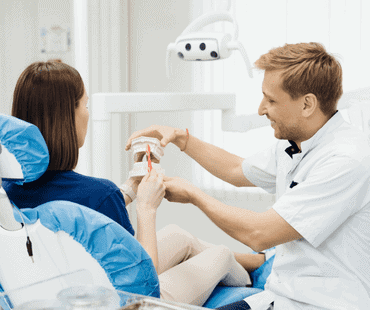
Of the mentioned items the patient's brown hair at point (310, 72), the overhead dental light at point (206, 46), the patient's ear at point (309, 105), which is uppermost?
the overhead dental light at point (206, 46)

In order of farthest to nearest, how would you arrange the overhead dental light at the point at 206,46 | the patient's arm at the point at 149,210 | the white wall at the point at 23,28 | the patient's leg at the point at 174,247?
1. the white wall at the point at 23,28
2. the patient's leg at the point at 174,247
3. the overhead dental light at the point at 206,46
4. the patient's arm at the point at 149,210

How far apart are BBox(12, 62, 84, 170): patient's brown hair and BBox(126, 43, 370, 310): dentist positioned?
15.8 inches

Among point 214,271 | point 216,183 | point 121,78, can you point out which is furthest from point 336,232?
point 121,78

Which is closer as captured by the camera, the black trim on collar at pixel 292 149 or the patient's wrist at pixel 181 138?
the black trim on collar at pixel 292 149

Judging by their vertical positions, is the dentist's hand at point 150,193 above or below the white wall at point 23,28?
below

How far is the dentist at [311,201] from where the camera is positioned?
46.7 inches

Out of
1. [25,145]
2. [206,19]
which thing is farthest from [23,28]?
[25,145]

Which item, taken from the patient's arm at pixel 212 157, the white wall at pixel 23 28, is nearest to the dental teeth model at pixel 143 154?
the patient's arm at pixel 212 157

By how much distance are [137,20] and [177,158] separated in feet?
3.07

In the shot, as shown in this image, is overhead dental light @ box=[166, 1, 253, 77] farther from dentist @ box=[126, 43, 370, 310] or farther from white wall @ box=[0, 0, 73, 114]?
white wall @ box=[0, 0, 73, 114]

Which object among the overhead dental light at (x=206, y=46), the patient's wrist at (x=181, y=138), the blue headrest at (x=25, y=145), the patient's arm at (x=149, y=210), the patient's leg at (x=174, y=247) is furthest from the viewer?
the patient's wrist at (x=181, y=138)

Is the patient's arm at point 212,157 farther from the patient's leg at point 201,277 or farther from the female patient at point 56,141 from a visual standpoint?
the female patient at point 56,141

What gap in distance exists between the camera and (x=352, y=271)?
1222mm

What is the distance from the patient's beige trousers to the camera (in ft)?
4.80
